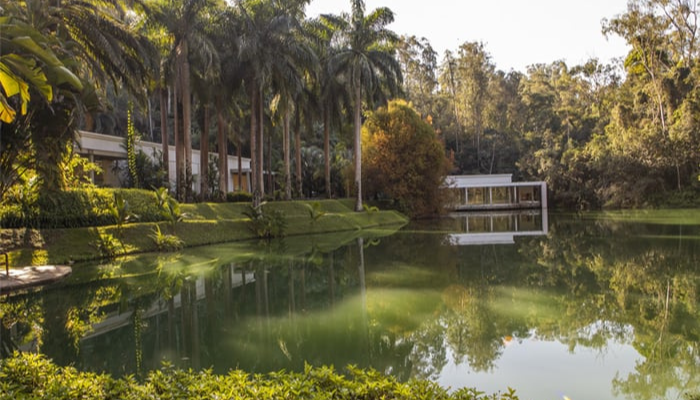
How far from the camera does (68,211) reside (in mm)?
15531

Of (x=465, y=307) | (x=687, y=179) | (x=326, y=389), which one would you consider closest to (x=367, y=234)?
(x=465, y=307)

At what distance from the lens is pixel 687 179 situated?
40750mm

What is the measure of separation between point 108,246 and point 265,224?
7395 millimetres

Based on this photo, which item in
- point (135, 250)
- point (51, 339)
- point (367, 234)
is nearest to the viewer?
point (51, 339)

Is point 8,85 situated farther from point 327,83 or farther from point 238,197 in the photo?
point 327,83

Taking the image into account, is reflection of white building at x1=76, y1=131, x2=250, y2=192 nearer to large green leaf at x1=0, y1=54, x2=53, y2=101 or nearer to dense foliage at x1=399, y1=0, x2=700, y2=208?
large green leaf at x1=0, y1=54, x2=53, y2=101

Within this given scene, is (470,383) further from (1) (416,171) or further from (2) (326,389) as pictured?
(1) (416,171)

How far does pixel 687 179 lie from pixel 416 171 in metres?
22.4

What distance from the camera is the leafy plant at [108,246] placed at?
595 inches

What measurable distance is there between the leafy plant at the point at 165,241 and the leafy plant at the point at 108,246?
1.31 meters

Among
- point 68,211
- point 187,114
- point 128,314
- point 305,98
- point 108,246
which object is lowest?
point 128,314

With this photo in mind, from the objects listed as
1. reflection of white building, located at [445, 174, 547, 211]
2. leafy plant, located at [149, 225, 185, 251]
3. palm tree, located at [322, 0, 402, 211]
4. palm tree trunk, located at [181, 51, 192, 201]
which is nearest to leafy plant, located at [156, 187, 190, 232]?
leafy plant, located at [149, 225, 185, 251]

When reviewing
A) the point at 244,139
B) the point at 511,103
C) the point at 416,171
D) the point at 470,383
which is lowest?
the point at 470,383

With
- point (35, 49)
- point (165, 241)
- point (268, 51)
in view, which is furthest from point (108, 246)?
point (268, 51)
